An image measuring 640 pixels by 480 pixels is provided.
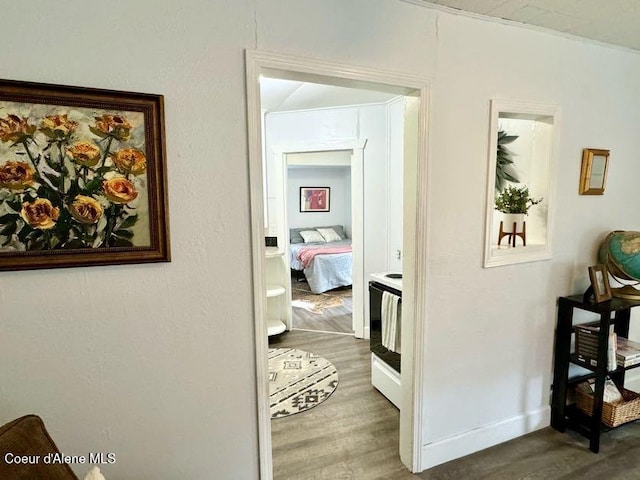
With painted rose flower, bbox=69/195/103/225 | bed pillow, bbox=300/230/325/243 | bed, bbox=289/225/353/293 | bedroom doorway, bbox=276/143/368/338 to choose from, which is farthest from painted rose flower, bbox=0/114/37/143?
bed pillow, bbox=300/230/325/243

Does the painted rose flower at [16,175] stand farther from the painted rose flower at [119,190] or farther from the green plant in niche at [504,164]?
the green plant in niche at [504,164]

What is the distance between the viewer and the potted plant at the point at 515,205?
2246 millimetres

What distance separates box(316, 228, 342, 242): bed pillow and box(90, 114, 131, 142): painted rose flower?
5970mm

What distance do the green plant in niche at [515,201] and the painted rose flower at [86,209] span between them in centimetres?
225

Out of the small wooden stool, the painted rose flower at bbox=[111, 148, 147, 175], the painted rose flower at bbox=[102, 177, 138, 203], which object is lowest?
the small wooden stool

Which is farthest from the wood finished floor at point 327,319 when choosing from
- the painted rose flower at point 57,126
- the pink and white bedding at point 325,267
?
the painted rose flower at point 57,126

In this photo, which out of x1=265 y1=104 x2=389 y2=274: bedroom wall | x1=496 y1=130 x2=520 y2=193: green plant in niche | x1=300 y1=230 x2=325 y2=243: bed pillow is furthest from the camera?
x1=300 y1=230 x2=325 y2=243: bed pillow

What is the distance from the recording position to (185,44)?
52.5 inches

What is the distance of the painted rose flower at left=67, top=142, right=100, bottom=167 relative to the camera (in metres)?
1.22

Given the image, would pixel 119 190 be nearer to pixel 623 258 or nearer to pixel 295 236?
pixel 623 258

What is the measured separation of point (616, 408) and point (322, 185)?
20.4ft

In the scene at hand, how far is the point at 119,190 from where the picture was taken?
1.28 meters

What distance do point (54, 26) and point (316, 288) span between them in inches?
191

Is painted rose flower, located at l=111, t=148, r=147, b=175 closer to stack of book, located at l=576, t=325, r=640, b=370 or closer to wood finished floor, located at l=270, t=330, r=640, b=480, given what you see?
wood finished floor, located at l=270, t=330, r=640, b=480
